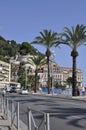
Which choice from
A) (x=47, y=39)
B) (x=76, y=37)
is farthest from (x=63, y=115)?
(x=47, y=39)

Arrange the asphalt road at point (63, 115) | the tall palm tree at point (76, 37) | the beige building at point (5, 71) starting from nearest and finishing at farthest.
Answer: the asphalt road at point (63, 115)
the tall palm tree at point (76, 37)
the beige building at point (5, 71)

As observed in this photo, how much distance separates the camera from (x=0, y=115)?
2020 centimetres

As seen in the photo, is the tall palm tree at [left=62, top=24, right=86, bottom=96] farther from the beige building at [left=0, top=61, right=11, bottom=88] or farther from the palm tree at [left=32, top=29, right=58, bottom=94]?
the beige building at [left=0, top=61, right=11, bottom=88]

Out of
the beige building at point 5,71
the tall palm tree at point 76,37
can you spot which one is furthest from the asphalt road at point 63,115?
the beige building at point 5,71

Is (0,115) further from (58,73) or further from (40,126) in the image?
(58,73)

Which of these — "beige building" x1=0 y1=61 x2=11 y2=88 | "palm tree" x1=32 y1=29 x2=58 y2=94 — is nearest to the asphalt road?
"palm tree" x1=32 y1=29 x2=58 y2=94

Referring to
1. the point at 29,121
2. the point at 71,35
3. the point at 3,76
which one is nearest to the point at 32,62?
the point at 71,35

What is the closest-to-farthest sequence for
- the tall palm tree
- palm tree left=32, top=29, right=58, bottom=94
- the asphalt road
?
1. the asphalt road
2. the tall palm tree
3. palm tree left=32, top=29, right=58, bottom=94

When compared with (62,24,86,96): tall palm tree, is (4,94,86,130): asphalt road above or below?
below

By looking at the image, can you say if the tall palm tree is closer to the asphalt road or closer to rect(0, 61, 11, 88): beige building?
the asphalt road

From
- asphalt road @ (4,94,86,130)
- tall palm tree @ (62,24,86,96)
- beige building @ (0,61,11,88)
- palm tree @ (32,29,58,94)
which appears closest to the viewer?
asphalt road @ (4,94,86,130)

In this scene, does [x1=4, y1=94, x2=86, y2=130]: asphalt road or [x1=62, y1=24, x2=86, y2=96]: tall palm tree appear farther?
[x1=62, y1=24, x2=86, y2=96]: tall palm tree

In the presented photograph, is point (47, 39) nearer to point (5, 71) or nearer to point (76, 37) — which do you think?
point (76, 37)

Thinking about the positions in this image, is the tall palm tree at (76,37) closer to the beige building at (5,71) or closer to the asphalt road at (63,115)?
the asphalt road at (63,115)
